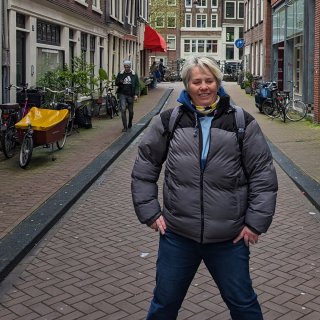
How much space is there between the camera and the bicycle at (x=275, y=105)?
1777 centimetres

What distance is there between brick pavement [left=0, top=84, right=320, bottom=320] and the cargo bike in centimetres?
254

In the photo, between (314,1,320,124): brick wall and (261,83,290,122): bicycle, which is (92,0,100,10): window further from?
(314,1,320,124): brick wall

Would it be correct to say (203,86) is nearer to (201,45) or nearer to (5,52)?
(5,52)

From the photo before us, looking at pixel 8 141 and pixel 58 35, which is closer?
pixel 8 141

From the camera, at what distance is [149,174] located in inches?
120

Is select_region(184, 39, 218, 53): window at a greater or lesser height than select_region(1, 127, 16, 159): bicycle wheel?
greater

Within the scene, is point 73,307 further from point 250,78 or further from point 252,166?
point 250,78

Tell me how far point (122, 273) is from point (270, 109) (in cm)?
1507

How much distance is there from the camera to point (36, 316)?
12.8 ft

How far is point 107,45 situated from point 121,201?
17.1m

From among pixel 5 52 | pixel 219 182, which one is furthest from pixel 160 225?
pixel 5 52

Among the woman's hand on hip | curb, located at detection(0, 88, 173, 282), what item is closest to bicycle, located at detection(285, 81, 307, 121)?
curb, located at detection(0, 88, 173, 282)

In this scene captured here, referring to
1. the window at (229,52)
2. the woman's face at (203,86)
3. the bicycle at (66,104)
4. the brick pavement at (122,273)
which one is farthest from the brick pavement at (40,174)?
the window at (229,52)

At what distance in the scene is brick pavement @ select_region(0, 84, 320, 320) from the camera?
4.03m
